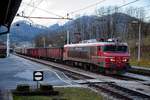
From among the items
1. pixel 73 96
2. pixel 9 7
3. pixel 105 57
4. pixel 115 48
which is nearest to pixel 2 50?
pixel 115 48

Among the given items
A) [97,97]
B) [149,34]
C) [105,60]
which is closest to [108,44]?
[105,60]

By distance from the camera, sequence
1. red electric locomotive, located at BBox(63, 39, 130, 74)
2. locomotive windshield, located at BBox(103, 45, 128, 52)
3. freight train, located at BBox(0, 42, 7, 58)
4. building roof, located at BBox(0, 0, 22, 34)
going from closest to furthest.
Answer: building roof, located at BBox(0, 0, 22, 34) < red electric locomotive, located at BBox(63, 39, 130, 74) < locomotive windshield, located at BBox(103, 45, 128, 52) < freight train, located at BBox(0, 42, 7, 58)

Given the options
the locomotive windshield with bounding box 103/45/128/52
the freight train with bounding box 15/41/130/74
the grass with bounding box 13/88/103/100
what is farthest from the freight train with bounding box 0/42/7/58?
the grass with bounding box 13/88/103/100

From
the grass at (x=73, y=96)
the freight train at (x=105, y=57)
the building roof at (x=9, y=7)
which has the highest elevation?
the building roof at (x=9, y=7)

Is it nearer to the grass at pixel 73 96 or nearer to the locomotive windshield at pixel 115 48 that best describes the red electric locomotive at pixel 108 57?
the locomotive windshield at pixel 115 48

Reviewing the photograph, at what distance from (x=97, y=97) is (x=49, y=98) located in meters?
2.00

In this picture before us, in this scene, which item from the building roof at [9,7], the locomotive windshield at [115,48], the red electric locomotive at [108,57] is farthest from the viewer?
the locomotive windshield at [115,48]

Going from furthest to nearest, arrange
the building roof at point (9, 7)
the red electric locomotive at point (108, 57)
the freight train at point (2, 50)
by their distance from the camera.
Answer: the freight train at point (2, 50), the red electric locomotive at point (108, 57), the building roof at point (9, 7)

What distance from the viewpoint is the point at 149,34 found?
294ft

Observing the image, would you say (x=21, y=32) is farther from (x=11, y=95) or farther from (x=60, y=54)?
(x=11, y=95)

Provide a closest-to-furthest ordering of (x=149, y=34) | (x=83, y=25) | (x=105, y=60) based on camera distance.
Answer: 1. (x=105, y=60)
2. (x=83, y=25)
3. (x=149, y=34)

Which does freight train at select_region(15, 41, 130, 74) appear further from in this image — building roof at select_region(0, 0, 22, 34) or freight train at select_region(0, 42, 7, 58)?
freight train at select_region(0, 42, 7, 58)

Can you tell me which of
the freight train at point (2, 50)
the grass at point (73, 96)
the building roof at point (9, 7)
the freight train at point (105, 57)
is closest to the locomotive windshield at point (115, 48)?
the freight train at point (105, 57)

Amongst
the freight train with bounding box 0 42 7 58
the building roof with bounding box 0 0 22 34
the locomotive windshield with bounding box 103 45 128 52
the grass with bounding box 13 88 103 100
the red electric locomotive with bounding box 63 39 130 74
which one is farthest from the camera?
the freight train with bounding box 0 42 7 58
